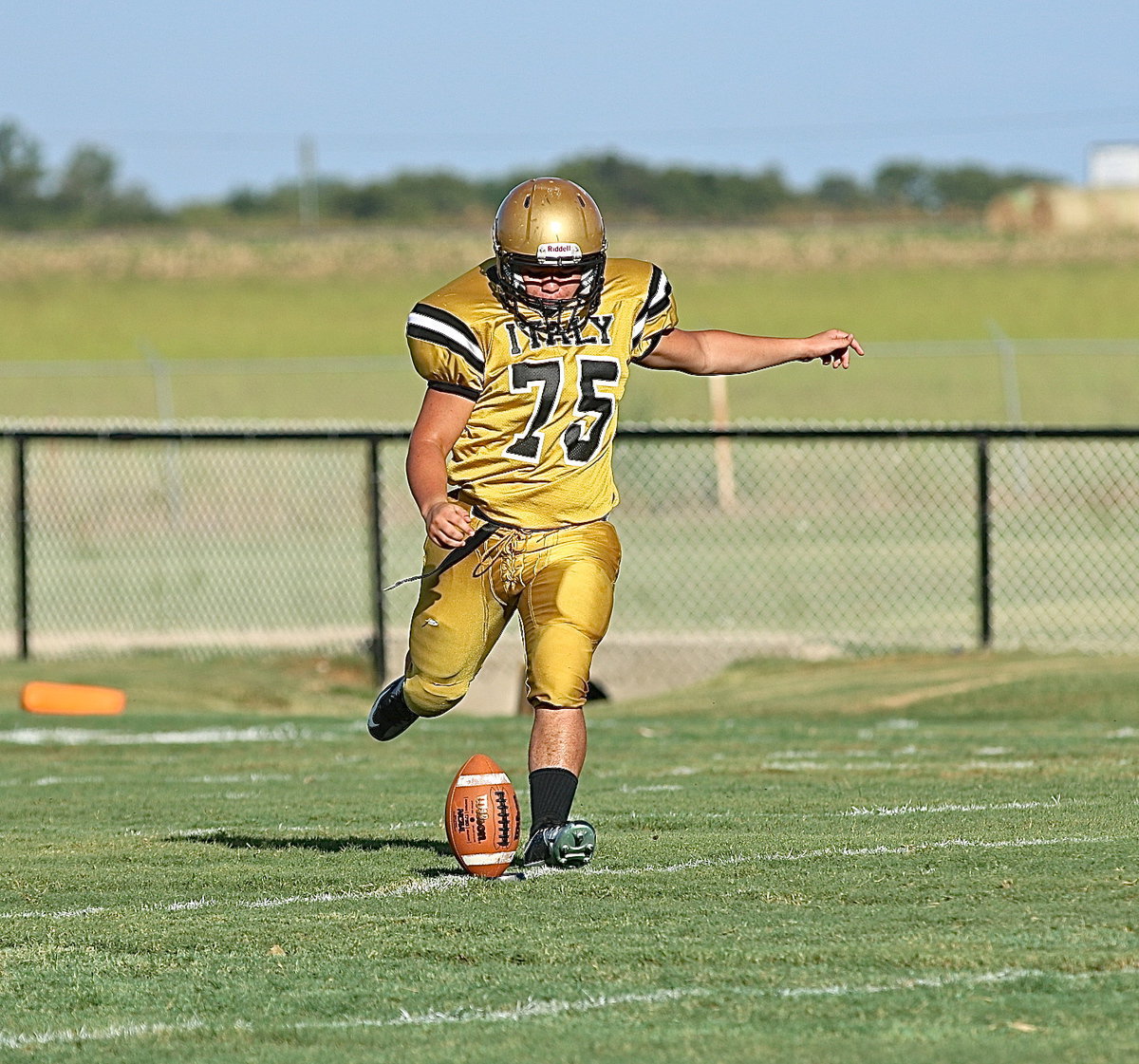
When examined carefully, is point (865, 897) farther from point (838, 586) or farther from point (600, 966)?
point (838, 586)

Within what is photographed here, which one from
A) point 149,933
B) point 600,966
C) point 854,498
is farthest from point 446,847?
point 854,498

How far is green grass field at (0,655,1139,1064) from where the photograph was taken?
4137 millimetres

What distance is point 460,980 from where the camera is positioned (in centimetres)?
458

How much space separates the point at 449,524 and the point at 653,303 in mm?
1196

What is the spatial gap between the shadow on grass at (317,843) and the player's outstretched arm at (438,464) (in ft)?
3.60

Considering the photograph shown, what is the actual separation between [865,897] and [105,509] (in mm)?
19259

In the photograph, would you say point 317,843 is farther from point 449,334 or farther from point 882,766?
point 882,766

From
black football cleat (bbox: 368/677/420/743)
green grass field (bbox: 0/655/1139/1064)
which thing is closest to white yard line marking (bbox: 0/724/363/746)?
green grass field (bbox: 0/655/1139/1064)

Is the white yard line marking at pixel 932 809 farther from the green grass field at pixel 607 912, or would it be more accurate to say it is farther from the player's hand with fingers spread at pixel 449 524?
the player's hand with fingers spread at pixel 449 524

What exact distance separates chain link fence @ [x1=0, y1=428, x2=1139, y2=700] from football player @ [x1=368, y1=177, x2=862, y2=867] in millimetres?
6626

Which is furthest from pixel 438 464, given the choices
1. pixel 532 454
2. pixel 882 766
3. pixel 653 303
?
pixel 882 766

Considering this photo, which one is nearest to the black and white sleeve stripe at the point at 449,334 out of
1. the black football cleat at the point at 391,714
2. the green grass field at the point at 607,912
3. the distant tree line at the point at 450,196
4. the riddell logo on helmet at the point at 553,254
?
the riddell logo on helmet at the point at 553,254

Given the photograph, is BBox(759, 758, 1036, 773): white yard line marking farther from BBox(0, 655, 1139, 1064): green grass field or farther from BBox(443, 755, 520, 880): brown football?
BBox(443, 755, 520, 880): brown football

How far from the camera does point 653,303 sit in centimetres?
656
